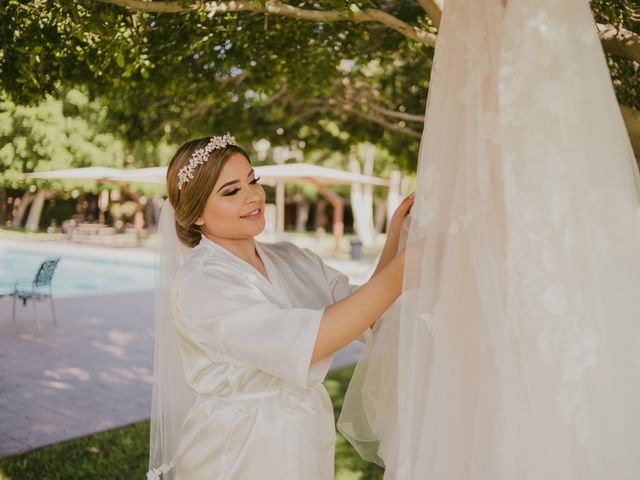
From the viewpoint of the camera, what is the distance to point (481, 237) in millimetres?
1465

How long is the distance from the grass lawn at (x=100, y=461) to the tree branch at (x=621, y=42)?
3311mm

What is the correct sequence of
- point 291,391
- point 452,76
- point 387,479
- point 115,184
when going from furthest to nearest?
1. point 115,184
2. point 291,391
3. point 387,479
4. point 452,76

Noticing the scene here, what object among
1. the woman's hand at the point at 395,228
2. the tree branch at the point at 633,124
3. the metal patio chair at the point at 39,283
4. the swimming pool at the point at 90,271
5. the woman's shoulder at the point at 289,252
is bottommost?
the swimming pool at the point at 90,271

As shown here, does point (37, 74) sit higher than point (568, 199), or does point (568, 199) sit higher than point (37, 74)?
point (37, 74)

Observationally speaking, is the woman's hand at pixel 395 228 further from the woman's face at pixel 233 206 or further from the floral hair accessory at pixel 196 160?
the floral hair accessory at pixel 196 160

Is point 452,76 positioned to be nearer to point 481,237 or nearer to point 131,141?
point 481,237

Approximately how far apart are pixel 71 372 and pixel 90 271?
1140 cm

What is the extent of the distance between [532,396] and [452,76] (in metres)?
0.83

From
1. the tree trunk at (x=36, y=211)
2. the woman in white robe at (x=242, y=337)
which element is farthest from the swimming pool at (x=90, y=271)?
the woman in white robe at (x=242, y=337)

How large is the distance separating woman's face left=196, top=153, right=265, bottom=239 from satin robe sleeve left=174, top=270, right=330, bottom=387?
244 mm

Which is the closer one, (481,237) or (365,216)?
(481,237)

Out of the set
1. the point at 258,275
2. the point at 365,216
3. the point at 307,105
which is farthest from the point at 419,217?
the point at 365,216

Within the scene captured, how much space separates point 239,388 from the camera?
2070mm

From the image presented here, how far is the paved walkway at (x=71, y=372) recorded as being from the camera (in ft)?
17.3
